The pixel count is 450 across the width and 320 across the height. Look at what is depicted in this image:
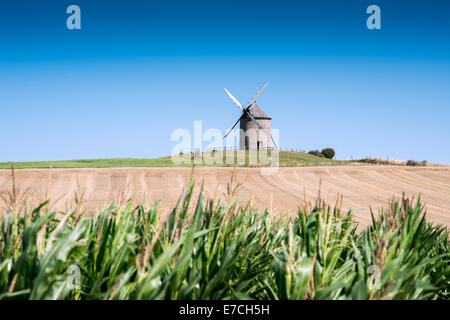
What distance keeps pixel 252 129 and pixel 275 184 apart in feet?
127

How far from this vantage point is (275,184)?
15727 millimetres

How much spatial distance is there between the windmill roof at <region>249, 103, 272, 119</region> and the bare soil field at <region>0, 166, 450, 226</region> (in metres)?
35.1

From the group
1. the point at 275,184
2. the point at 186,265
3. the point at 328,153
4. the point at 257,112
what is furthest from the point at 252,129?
the point at 186,265

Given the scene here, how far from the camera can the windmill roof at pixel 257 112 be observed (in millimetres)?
55656

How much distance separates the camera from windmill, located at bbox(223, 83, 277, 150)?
53.8m

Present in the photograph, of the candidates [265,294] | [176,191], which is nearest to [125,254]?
[265,294]

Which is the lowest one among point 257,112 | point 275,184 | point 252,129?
point 275,184

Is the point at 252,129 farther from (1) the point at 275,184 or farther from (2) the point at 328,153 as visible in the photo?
(1) the point at 275,184

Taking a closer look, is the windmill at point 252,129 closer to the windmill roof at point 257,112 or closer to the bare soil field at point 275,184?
the windmill roof at point 257,112

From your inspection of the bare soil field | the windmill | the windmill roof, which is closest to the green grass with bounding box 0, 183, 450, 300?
the bare soil field

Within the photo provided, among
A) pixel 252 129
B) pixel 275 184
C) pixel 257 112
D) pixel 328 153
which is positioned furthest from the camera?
pixel 328 153

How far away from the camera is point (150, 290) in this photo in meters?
1.91
